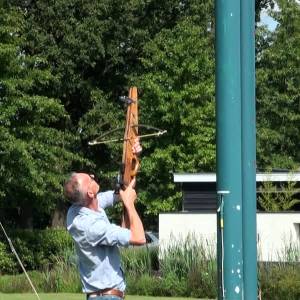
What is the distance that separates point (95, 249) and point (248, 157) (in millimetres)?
1296

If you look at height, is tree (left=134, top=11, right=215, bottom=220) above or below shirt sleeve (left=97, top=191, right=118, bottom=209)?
above

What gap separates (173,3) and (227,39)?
1284 inches

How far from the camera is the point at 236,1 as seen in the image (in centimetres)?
584

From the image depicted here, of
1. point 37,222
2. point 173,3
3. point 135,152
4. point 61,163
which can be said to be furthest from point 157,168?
point 135,152

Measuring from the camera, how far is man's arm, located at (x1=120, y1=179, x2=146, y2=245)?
220 inches

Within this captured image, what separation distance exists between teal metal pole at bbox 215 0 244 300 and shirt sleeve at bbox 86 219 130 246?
758 millimetres

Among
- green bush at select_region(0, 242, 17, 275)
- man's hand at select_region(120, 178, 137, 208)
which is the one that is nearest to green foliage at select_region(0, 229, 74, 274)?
green bush at select_region(0, 242, 17, 275)

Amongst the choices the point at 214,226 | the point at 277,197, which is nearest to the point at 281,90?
the point at 277,197

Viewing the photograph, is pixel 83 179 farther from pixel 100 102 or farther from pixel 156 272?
pixel 100 102

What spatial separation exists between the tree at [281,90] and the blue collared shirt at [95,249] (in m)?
31.0

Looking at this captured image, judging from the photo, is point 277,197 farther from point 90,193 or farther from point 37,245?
point 90,193

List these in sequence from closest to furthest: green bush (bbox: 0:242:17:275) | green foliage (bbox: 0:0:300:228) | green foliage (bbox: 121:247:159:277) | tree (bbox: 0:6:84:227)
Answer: green foliage (bbox: 121:247:159:277) < tree (bbox: 0:6:84:227) < green bush (bbox: 0:242:17:275) < green foliage (bbox: 0:0:300:228)

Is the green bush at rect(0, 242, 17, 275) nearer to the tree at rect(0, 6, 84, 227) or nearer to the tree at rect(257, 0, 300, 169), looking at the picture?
the tree at rect(0, 6, 84, 227)

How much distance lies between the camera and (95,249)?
5.74m
